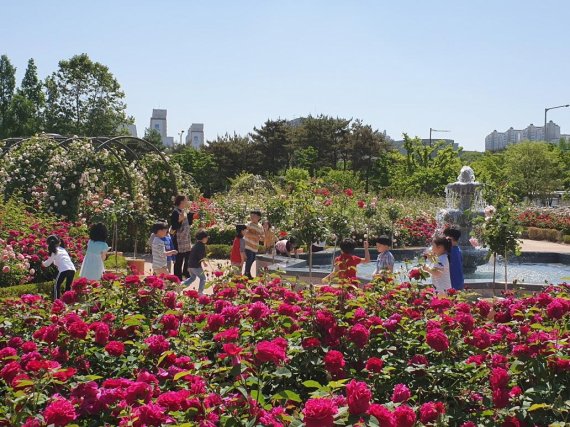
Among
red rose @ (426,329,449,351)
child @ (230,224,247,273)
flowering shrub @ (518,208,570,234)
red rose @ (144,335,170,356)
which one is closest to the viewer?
red rose @ (426,329,449,351)

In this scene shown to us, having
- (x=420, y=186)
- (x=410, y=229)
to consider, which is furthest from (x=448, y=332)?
(x=420, y=186)

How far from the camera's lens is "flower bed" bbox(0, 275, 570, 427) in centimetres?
206

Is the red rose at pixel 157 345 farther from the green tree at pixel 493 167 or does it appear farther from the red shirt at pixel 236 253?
the green tree at pixel 493 167

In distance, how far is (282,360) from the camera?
7.63 feet

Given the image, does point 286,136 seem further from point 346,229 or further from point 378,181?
point 346,229

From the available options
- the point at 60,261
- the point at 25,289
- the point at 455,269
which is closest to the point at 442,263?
the point at 455,269

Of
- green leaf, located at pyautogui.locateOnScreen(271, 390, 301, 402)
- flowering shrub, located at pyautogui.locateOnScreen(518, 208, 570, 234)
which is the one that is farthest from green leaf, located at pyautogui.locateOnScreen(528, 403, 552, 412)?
flowering shrub, located at pyautogui.locateOnScreen(518, 208, 570, 234)

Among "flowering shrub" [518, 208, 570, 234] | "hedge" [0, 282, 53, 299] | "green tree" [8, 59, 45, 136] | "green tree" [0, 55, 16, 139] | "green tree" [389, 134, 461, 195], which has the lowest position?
"hedge" [0, 282, 53, 299]

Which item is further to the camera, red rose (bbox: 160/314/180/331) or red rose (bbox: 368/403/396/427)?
red rose (bbox: 160/314/180/331)

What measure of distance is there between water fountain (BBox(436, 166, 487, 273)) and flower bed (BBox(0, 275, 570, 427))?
8.74m

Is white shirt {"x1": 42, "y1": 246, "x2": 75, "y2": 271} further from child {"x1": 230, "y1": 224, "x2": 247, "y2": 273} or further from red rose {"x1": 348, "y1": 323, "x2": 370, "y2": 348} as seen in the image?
red rose {"x1": 348, "y1": 323, "x2": 370, "y2": 348}

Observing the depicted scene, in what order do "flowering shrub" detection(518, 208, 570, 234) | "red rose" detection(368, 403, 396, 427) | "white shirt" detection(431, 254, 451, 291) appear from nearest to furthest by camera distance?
"red rose" detection(368, 403, 396, 427)
"white shirt" detection(431, 254, 451, 291)
"flowering shrub" detection(518, 208, 570, 234)

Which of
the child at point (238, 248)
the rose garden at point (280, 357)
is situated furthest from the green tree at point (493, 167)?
the rose garden at point (280, 357)

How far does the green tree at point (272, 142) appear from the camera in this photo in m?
43.4
